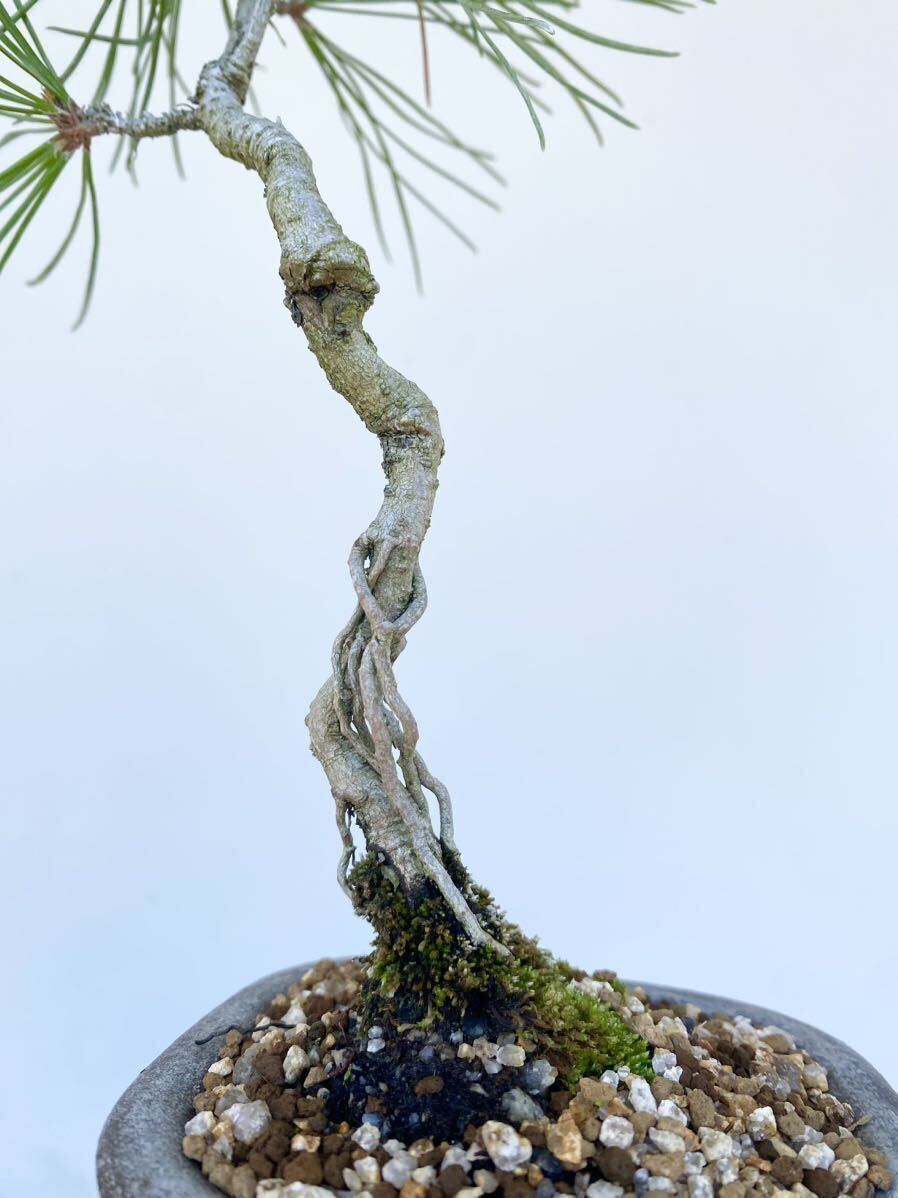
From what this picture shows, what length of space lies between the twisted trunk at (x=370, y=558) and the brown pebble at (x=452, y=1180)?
0.70 ft

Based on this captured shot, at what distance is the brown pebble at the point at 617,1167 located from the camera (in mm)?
869

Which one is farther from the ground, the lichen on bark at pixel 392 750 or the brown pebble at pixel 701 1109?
the lichen on bark at pixel 392 750

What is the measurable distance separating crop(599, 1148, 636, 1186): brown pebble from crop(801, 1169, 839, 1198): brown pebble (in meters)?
0.17

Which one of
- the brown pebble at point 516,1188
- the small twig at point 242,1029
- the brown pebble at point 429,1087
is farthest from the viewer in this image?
the small twig at point 242,1029

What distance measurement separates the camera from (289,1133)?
94cm

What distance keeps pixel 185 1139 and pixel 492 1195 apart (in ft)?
0.88

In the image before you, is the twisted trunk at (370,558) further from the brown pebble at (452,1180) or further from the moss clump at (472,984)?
the brown pebble at (452,1180)

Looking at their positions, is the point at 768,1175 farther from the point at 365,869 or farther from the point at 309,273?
the point at 309,273

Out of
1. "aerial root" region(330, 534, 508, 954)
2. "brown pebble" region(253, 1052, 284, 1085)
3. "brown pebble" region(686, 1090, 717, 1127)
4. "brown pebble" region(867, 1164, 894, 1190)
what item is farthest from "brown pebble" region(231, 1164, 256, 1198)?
"brown pebble" region(867, 1164, 894, 1190)

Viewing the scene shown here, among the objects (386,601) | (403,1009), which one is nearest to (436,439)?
(386,601)

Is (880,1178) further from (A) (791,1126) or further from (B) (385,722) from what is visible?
(B) (385,722)

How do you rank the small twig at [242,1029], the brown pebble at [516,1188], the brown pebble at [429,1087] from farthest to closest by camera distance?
the small twig at [242,1029]
the brown pebble at [429,1087]
the brown pebble at [516,1188]

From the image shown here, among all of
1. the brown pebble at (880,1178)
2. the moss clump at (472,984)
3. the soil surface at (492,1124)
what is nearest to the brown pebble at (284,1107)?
the soil surface at (492,1124)

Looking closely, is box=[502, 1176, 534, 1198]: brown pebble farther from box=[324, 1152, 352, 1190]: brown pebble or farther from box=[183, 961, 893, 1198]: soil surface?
box=[324, 1152, 352, 1190]: brown pebble
